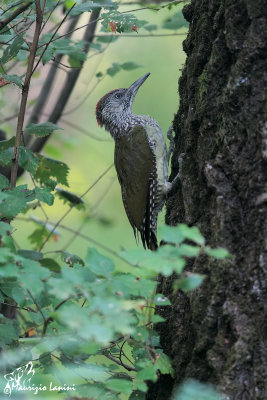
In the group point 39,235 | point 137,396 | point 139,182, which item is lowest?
point 39,235

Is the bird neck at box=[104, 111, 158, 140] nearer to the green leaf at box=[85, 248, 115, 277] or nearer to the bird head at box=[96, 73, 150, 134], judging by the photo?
the bird head at box=[96, 73, 150, 134]

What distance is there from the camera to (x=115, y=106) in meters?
5.86

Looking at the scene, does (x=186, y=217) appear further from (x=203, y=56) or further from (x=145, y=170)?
(x=145, y=170)

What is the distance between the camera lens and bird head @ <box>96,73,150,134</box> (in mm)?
5746

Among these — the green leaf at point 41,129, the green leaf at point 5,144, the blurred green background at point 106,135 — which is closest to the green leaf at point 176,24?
the green leaf at point 41,129

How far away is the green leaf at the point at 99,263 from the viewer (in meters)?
2.08

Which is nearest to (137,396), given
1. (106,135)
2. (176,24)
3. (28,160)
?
(28,160)

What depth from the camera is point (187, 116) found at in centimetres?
324

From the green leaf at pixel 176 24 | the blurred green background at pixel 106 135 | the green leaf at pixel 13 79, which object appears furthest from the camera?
the blurred green background at pixel 106 135

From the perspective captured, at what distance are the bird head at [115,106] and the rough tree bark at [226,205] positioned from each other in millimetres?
2587

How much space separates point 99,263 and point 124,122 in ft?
11.4

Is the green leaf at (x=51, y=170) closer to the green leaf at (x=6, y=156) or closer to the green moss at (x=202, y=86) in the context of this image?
the green leaf at (x=6, y=156)

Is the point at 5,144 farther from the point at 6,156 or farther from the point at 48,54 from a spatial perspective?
the point at 48,54

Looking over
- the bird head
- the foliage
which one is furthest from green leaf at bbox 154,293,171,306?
the bird head
